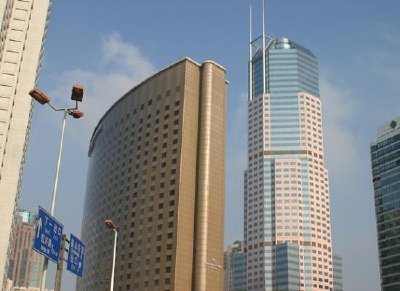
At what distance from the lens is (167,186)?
14388 centimetres

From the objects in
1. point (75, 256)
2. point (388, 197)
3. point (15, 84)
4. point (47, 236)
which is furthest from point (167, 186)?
point (47, 236)

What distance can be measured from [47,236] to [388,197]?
527 feet

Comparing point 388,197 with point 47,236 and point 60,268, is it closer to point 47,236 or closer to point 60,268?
point 60,268

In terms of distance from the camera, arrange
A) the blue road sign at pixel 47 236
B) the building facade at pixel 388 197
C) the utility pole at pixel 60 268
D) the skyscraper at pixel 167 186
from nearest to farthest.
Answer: the blue road sign at pixel 47 236, the utility pole at pixel 60 268, the skyscraper at pixel 167 186, the building facade at pixel 388 197

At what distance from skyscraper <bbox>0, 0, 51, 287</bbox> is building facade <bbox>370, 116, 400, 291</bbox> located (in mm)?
123284

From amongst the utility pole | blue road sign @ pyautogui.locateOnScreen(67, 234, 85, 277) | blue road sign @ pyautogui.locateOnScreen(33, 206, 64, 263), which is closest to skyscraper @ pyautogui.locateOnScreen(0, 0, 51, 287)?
blue road sign @ pyautogui.locateOnScreen(67, 234, 85, 277)

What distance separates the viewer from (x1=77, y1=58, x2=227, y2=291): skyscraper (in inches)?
5266

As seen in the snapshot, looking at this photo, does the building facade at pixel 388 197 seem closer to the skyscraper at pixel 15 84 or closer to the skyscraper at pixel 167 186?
the skyscraper at pixel 167 186

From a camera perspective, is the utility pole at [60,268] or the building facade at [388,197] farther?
the building facade at [388,197]

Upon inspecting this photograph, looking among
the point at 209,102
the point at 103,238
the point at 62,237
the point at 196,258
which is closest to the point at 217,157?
the point at 209,102

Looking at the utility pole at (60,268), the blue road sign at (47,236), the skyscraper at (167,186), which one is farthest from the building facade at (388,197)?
the blue road sign at (47,236)

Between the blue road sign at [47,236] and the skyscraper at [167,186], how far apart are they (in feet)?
321

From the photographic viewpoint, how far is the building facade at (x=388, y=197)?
167375 mm

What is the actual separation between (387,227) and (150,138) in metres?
82.1
